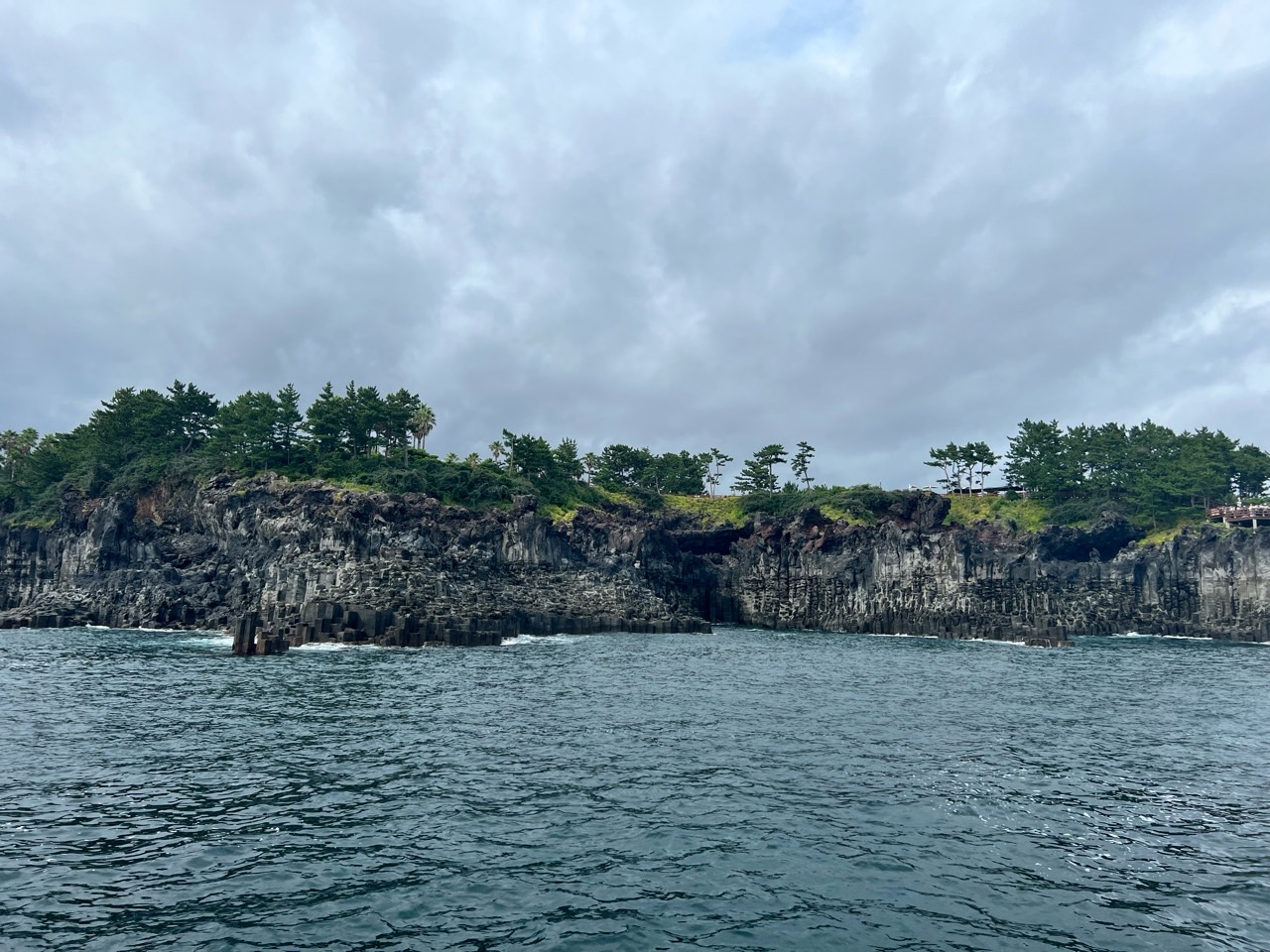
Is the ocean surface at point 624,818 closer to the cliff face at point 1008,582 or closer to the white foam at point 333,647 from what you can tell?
the white foam at point 333,647

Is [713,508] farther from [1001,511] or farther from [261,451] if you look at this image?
[261,451]

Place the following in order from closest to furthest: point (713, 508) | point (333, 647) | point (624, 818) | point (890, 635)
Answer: point (624, 818), point (333, 647), point (890, 635), point (713, 508)

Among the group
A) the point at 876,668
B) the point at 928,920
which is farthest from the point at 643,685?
the point at 928,920

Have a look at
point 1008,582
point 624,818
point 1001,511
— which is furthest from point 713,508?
point 624,818

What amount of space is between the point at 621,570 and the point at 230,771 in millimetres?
94908

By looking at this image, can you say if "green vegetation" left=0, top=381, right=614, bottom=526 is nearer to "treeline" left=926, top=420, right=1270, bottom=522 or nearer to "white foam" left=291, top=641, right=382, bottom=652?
"white foam" left=291, top=641, right=382, bottom=652

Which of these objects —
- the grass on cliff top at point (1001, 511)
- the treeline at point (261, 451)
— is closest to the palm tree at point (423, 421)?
the treeline at point (261, 451)

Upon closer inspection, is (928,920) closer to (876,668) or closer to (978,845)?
(978,845)

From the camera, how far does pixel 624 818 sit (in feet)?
82.5

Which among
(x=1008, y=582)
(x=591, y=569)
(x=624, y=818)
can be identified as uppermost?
(x=591, y=569)

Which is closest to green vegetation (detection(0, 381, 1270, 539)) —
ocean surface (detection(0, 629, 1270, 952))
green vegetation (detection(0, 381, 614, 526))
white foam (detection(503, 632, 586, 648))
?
green vegetation (detection(0, 381, 614, 526))

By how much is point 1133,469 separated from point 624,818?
14742 centimetres

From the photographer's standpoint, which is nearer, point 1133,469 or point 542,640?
point 542,640

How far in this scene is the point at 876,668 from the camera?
218 feet
